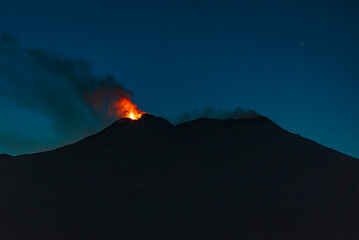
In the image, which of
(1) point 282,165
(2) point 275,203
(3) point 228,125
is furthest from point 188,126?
(2) point 275,203

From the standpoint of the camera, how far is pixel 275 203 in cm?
1542

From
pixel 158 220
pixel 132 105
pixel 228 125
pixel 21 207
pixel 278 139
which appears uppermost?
pixel 132 105

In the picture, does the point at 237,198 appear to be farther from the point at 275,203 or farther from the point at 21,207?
the point at 21,207

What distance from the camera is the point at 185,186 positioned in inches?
658

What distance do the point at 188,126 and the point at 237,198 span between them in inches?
300

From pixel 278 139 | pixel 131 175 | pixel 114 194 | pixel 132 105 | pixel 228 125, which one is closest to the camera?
pixel 114 194

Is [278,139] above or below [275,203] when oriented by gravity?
above

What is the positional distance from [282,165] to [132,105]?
12.9 meters

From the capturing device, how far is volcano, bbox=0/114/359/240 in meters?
14.2

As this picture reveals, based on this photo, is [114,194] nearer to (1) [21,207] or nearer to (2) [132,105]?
A: (1) [21,207]

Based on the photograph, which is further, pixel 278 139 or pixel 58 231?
pixel 278 139

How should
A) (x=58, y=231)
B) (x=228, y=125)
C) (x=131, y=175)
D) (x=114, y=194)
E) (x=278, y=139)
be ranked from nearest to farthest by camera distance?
(x=58, y=231)
(x=114, y=194)
(x=131, y=175)
(x=278, y=139)
(x=228, y=125)

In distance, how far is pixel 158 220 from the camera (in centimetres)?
1459

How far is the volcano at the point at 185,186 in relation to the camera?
1418cm
